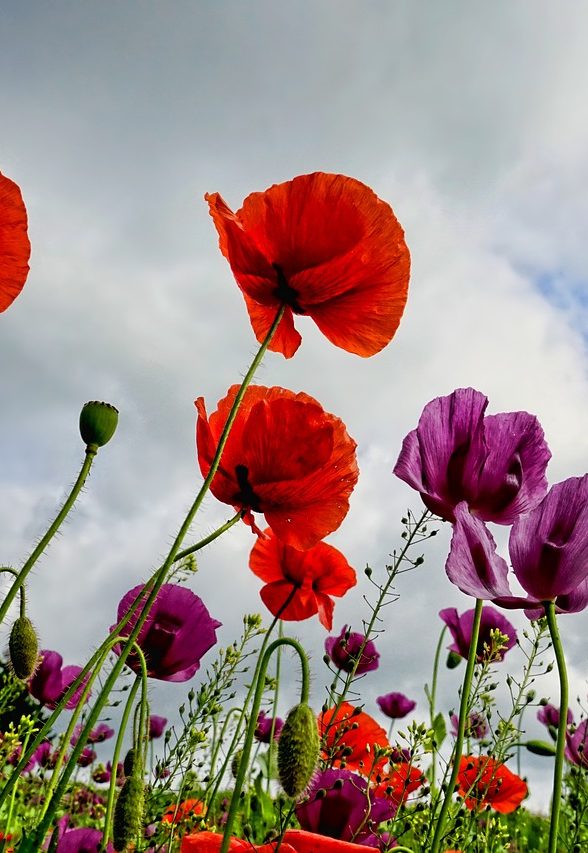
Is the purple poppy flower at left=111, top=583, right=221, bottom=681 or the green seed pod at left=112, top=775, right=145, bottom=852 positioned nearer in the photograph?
the green seed pod at left=112, top=775, right=145, bottom=852

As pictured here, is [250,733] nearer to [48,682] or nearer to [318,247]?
[318,247]

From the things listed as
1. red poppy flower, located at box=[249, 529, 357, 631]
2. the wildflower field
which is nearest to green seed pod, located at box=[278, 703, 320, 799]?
the wildflower field

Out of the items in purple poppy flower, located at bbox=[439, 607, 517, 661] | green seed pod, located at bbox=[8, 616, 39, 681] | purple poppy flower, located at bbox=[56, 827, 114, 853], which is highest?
purple poppy flower, located at bbox=[439, 607, 517, 661]

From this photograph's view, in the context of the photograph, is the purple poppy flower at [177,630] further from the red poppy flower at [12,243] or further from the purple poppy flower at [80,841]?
the red poppy flower at [12,243]

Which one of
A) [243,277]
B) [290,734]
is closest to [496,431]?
[243,277]

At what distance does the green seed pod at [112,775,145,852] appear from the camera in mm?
1573

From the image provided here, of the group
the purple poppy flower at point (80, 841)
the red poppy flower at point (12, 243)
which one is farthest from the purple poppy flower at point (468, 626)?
the red poppy flower at point (12, 243)

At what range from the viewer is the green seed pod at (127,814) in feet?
5.16

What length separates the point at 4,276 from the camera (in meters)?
1.63

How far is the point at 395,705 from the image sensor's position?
21.1 feet

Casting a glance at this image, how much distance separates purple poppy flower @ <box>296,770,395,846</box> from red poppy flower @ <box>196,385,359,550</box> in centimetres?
50

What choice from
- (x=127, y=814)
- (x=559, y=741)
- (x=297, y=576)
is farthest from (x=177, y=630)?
(x=297, y=576)

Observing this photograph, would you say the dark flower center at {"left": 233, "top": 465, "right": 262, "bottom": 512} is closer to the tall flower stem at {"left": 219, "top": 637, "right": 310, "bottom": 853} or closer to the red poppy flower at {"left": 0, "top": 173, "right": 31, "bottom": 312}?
the tall flower stem at {"left": 219, "top": 637, "right": 310, "bottom": 853}

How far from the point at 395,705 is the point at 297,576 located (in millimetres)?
3776
